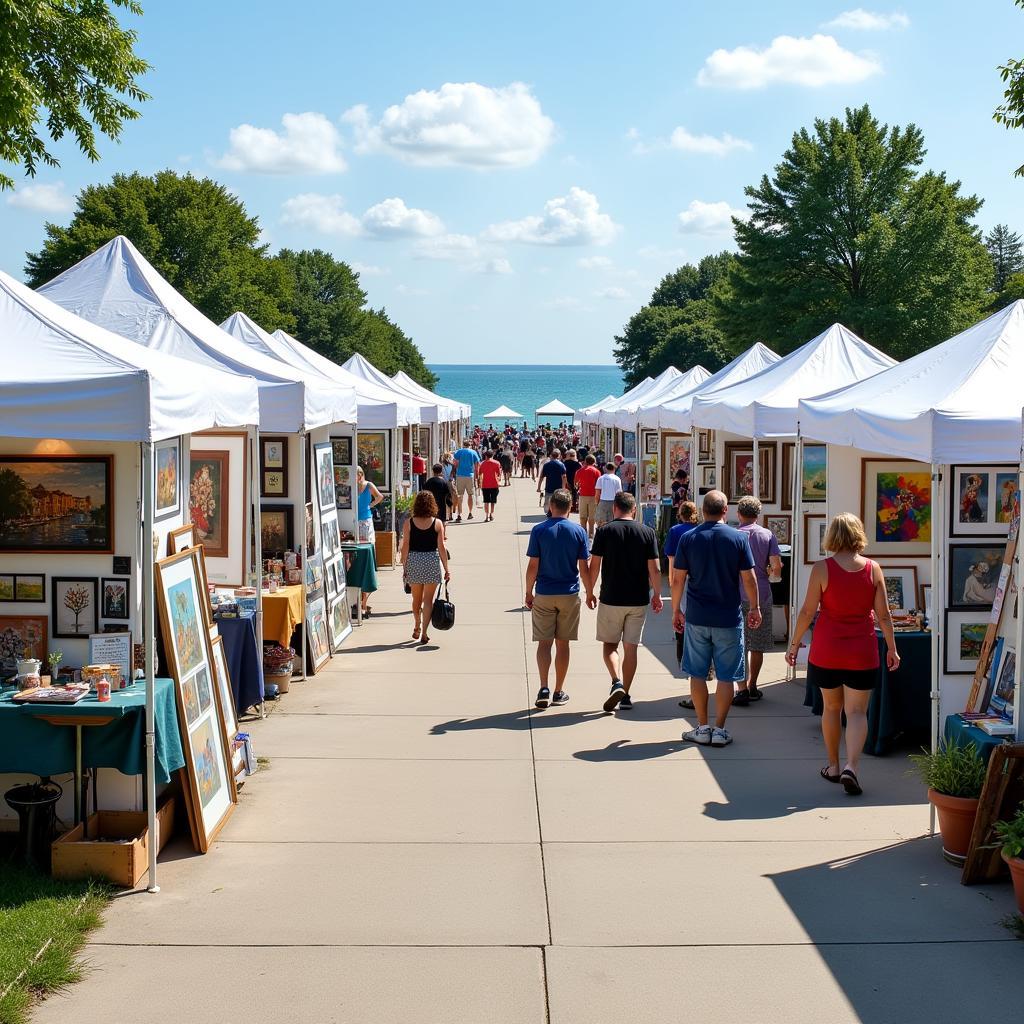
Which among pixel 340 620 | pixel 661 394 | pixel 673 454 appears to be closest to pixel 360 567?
pixel 340 620

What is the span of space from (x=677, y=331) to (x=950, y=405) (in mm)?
65653

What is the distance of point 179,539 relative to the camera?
735 centimetres

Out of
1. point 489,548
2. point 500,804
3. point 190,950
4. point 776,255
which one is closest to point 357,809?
point 500,804

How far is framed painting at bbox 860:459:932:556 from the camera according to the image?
10367mm

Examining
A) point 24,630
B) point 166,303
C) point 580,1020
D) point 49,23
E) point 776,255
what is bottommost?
point 580,1020

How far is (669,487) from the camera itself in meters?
22.8

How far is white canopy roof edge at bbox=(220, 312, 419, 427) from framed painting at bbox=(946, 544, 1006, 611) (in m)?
6.64

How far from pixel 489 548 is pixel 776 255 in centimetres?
2077

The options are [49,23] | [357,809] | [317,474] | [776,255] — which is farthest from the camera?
[776,255]

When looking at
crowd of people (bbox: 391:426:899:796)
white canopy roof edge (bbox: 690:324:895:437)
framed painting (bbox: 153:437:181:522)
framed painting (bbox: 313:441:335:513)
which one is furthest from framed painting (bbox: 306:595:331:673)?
white canopy roof edge (bbox: 690:324:895:437)

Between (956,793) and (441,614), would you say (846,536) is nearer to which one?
(956,793)

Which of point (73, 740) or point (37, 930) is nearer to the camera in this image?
point (37, 930)

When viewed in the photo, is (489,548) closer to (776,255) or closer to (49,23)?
(49,23)

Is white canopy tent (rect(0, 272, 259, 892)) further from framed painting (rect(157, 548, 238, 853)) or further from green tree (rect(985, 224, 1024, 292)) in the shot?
green tree (rect(985, 224, 1024, 292))
